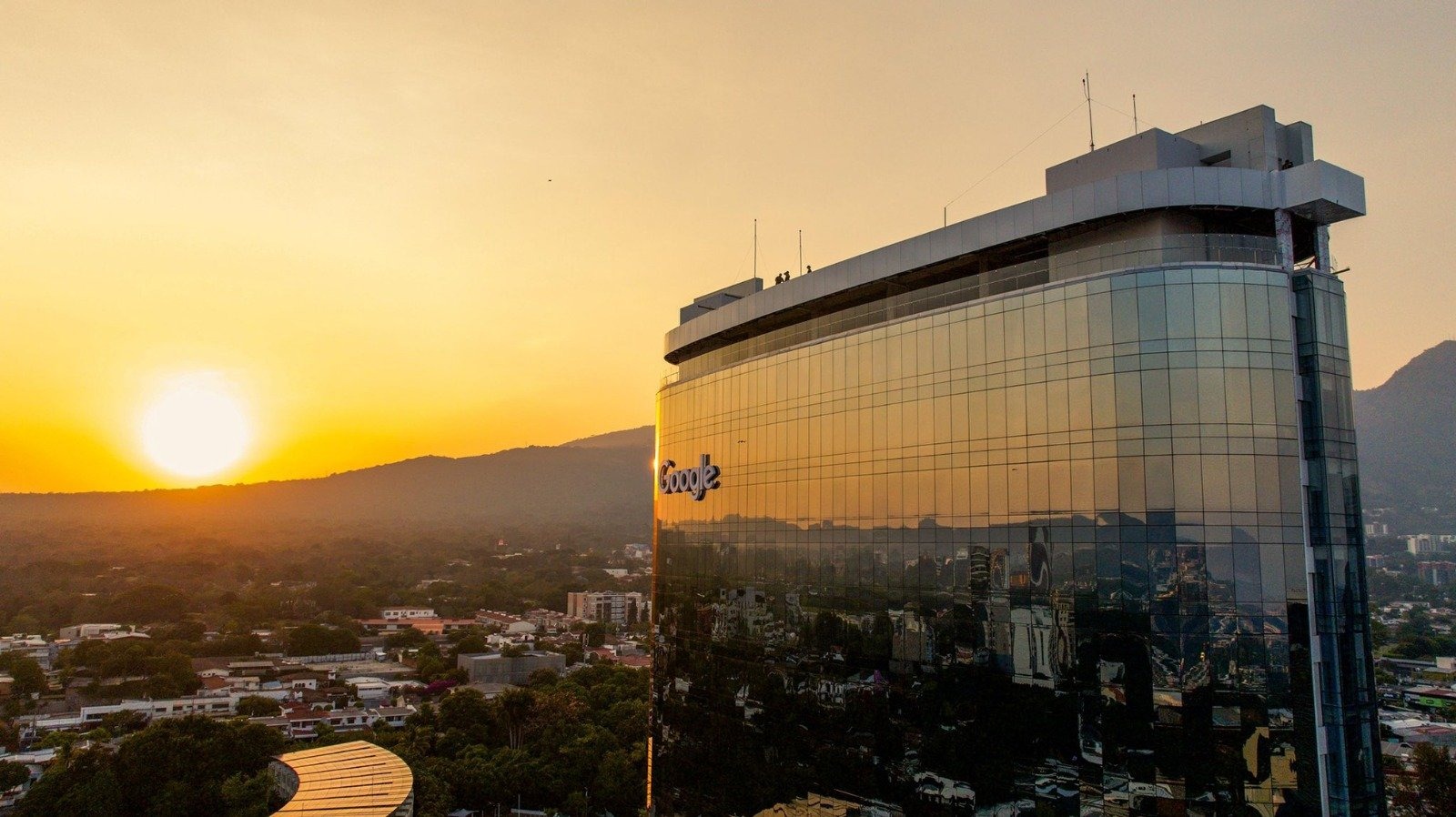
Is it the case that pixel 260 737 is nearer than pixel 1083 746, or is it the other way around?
pixel 1083 746

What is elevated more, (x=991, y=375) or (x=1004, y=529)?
(x=991, y=375)

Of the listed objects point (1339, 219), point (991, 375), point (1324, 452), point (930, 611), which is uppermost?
point (1339, 219)

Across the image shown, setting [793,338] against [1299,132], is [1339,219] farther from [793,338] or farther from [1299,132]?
[793,338]

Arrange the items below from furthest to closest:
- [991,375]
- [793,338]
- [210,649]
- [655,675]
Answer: [210,649] < [655,675] < [793,338] < [991,375]

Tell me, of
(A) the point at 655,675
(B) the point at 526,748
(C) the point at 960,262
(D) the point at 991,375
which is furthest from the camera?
(B) the point at 526,748

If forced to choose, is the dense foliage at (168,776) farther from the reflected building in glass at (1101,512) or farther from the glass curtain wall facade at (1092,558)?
the glass curtain wall facade at (1092,558)

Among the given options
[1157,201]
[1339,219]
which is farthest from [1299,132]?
[1157,201]

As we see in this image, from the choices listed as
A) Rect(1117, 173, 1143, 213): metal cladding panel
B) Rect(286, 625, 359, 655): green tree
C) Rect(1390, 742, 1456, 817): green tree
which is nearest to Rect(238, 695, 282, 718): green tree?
Rect(286, 625, 359, 655): green tree

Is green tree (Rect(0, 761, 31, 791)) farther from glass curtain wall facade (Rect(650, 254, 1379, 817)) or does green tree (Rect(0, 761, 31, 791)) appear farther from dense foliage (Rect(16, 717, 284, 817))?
glass curtain wall facade (Rect(650, 254, 1379, 817))

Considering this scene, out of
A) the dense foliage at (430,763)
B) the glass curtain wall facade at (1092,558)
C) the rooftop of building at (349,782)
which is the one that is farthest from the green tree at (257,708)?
the glass curtain wall facade at (1092,558)
